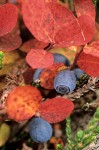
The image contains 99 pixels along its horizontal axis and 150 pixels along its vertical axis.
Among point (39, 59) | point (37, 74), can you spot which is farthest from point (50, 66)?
point (37, 74)

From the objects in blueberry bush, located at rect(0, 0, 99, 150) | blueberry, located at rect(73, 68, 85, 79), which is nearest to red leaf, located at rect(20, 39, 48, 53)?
blueberry bush, located at rect(0, 0, 99, 150)

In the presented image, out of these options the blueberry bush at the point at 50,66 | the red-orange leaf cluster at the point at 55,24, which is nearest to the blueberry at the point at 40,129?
the blueberry bush at the point at 50,66

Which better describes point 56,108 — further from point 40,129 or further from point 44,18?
point 44,18

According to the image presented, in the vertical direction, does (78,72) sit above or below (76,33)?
below

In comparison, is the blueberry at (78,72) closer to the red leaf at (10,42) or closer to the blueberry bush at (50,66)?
the blueberry bush at (50,66)

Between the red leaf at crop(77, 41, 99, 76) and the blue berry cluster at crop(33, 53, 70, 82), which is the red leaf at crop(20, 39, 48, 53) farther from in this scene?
the red leaf at crop(77, 41, 99, 76)

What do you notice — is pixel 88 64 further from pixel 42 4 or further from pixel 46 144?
pixel 46 144
